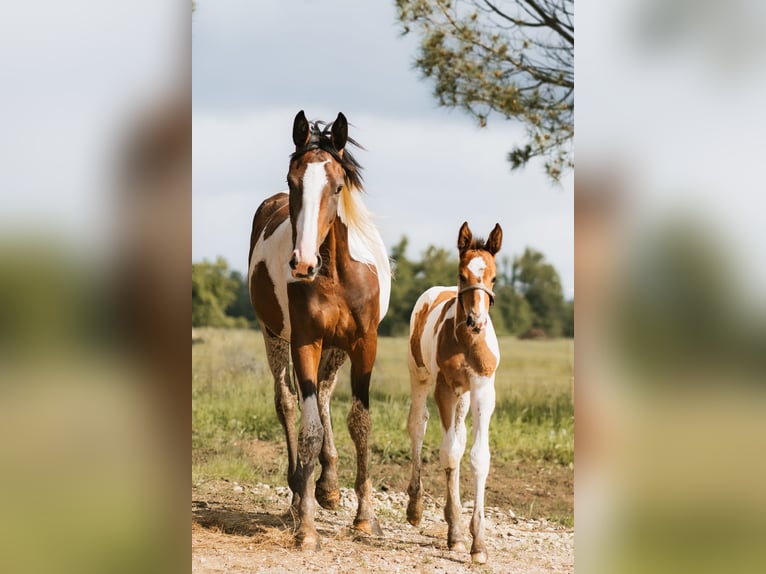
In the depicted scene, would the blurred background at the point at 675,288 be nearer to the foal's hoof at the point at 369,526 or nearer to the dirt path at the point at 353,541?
the dirt path at the point at 353,541

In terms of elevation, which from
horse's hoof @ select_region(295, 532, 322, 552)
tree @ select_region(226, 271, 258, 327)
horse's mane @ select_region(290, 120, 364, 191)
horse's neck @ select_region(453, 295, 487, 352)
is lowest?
horse's hoof @ select_region(295, 532, 322, 552)

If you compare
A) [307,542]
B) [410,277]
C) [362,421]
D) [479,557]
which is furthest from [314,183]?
[410,277]

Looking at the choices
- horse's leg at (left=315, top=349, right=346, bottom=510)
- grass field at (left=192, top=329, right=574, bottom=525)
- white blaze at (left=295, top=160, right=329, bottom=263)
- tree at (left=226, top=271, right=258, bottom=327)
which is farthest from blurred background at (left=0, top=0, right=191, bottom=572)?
tree at (left=226, top=271, right=258, bottom=327)

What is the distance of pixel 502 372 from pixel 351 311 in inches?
95.5

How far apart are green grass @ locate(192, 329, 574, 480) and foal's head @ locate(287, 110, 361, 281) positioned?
1.94 metres

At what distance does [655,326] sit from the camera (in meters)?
3.15

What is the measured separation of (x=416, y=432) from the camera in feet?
13.7

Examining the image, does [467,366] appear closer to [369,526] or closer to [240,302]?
[369,526]

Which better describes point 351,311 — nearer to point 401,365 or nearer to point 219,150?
point 219,150

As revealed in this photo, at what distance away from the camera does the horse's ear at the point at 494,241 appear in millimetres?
3816

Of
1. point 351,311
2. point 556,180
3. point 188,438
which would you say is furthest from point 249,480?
point 556,180

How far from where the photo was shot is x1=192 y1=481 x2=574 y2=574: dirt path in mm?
3840

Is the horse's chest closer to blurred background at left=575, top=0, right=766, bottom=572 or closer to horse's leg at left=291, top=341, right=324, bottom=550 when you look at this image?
horse's leg at left=291, top=341, right=324, bottom=550

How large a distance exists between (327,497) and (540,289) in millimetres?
2735
